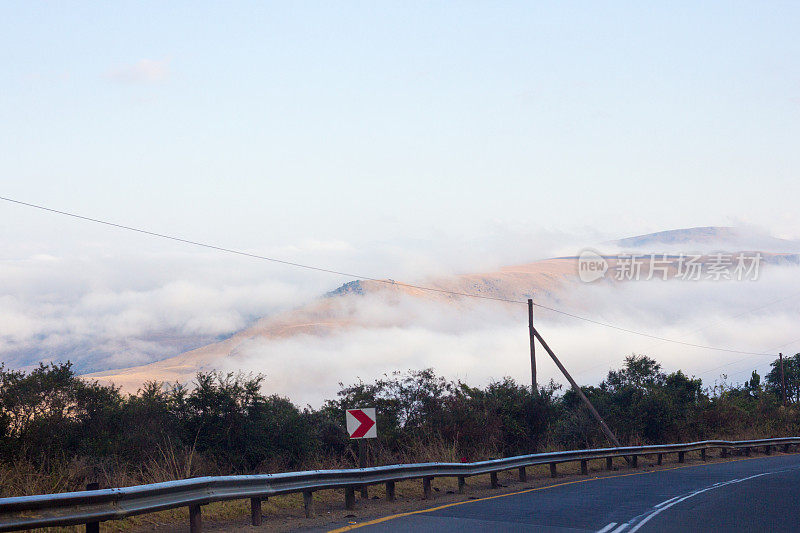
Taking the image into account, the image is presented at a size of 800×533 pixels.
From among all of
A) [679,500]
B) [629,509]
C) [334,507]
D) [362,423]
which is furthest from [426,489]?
[679,500]

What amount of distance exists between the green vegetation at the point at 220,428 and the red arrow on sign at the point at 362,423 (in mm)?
3036

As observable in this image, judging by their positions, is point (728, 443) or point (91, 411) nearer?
point (91, 411)

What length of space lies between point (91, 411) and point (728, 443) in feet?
84.0

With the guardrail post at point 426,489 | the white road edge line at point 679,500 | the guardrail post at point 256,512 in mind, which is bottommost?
the white road edge line at point 679,500

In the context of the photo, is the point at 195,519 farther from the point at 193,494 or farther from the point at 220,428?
the point at 220,428

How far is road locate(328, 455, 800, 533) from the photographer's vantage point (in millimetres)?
12031

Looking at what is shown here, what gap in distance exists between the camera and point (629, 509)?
47.5 ft

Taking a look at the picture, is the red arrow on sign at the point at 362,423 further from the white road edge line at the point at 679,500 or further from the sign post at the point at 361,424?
the white road edge line at the point at 679,500

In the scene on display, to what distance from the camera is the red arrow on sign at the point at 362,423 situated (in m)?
14.8

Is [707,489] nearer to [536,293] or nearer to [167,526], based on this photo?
[167,526]

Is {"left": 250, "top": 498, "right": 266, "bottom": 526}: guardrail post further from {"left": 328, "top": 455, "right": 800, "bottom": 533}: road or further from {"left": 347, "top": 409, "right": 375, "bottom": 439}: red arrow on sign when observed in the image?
{"left": 347, "top": 409, "right": 375, "bottom": 439}: red arrow on sign

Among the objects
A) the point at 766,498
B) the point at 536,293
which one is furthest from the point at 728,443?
the point at 536,293

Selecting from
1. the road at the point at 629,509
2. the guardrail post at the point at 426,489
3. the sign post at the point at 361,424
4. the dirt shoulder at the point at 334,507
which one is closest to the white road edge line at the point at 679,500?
the road at the point at 629,509

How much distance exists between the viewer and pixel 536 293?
6845 inches
